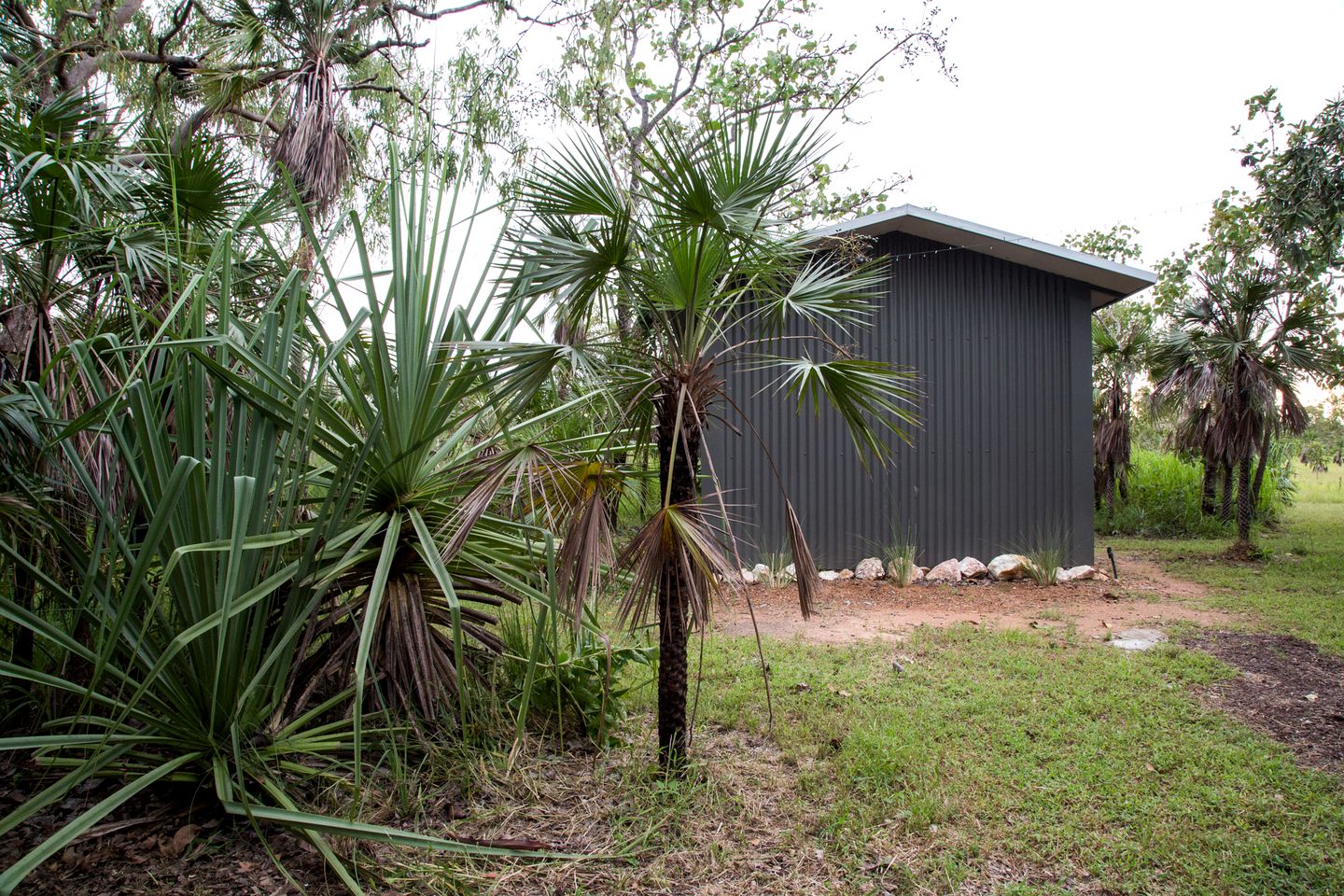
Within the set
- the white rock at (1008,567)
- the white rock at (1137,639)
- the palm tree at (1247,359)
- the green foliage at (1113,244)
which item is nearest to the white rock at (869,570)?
the white rock at (1008,567)

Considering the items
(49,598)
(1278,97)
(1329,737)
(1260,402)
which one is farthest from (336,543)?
(1260,402)

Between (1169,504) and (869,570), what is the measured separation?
31.3 ft

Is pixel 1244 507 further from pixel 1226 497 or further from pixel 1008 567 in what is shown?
pixel 1008 567

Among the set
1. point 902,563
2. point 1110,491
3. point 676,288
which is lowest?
point 902,563

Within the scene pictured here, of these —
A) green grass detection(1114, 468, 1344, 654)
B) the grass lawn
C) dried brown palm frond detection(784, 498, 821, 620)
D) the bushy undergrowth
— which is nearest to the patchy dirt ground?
green grass detection(1114, 468, 1344, 654)

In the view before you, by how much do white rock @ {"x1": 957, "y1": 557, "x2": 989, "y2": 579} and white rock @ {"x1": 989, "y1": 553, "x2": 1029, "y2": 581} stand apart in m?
0.09

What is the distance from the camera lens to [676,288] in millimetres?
3318

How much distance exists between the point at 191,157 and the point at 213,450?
2.10 meters

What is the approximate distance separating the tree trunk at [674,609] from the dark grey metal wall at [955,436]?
19.6 ft

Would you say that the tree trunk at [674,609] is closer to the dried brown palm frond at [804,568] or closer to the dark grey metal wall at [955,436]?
the dried brown palm frond at [804,568]

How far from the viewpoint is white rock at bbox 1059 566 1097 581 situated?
9.66m

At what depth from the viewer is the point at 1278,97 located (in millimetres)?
8438

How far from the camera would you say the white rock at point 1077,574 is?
9.66 metres

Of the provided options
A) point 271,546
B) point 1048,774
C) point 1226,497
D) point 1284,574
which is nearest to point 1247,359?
point 1284,574
